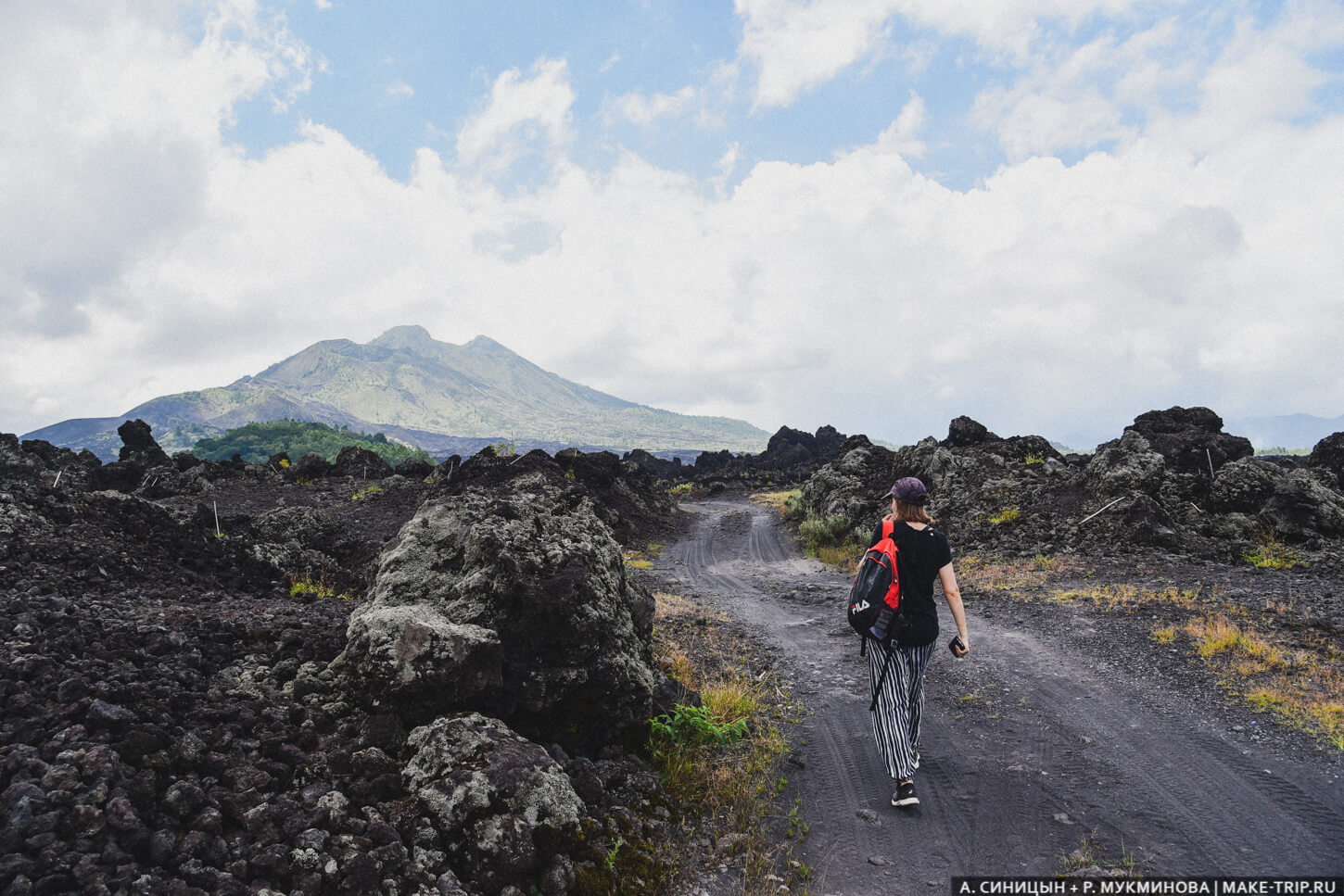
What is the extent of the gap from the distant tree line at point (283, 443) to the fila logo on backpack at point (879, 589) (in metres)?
61.9

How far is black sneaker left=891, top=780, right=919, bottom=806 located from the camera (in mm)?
4195

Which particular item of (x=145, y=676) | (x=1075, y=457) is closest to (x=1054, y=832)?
(x=145, y=676)

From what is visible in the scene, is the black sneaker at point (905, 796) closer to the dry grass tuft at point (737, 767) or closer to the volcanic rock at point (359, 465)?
the dry grass tuft at point (737, 767)

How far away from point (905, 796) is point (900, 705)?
23.6 inches

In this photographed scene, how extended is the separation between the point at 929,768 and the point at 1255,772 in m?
2.20

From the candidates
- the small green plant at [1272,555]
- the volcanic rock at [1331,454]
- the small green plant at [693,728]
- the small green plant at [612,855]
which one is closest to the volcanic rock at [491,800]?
the small green plant at [612,855]

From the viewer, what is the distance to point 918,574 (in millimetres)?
4273

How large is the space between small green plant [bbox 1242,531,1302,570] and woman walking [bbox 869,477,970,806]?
1050 centimetres

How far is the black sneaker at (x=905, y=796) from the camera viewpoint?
165 inches

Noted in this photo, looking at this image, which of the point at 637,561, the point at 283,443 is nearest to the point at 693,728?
the point at 637,561

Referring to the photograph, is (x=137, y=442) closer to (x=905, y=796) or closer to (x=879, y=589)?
(x=879, y=589)

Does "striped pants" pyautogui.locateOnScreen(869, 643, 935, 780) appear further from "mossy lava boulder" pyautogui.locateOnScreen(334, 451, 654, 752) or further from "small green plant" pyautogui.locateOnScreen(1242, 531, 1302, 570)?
"small green plant" pyautogui.locateOnScreen(1242, 531, 1302, 570)

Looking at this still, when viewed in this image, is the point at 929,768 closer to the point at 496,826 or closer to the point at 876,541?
the point at 876,541

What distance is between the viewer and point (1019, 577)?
11.9m
